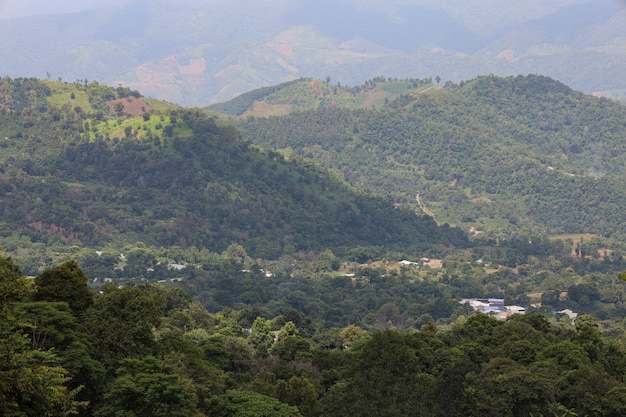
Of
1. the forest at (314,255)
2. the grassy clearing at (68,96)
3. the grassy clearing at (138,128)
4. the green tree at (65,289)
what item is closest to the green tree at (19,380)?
the forest at (314,255)

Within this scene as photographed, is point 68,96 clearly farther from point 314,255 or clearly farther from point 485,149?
point 485,149

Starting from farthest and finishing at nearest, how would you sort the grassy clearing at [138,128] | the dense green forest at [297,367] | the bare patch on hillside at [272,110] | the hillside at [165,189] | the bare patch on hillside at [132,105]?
the bare patch on hillside at [272,110] → the bare patch on hillside at [132,105] → the grassy clearing at [138,128] → the hillside at [165,189] → the dense green forest at [297,367]

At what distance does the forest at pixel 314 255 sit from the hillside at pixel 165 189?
0.30 meters

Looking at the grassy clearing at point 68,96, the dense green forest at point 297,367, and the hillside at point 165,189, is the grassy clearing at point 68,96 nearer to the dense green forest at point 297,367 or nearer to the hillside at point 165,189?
the hillside at point 165,189

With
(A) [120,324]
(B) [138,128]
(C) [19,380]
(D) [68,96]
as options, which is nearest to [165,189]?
(B) [138,128]

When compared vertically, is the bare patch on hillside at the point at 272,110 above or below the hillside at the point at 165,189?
above

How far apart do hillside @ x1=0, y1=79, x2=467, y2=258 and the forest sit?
0.99ft

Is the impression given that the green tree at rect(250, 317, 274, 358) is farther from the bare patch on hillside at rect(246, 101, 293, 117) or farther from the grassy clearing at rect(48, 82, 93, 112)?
the bare patch on hillside at rect(246, 101, 293, 117)

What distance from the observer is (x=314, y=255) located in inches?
4321

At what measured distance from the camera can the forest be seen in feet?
112

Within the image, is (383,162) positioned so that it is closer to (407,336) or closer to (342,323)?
(342,323)

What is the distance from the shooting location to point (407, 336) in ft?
140

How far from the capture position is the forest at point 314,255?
3403 centimetres

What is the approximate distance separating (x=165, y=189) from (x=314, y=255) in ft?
69.3
